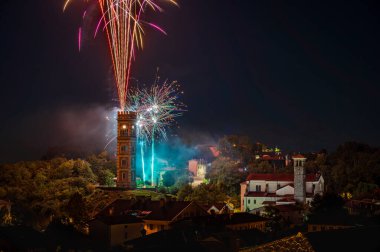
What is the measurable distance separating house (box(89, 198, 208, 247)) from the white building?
39.4ft

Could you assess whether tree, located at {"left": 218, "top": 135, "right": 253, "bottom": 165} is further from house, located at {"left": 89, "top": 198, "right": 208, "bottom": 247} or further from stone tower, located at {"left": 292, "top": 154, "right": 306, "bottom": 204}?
house, located at {"left": 89, "top": 198, "right": 208, "bottom": 247}

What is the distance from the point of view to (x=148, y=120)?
55031mm

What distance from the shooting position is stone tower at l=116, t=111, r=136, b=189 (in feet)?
200

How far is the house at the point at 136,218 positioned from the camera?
36.4 meters

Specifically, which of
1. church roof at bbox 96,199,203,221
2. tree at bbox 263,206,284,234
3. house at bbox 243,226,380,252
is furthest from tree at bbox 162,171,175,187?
house at bbox 243,226,380,252

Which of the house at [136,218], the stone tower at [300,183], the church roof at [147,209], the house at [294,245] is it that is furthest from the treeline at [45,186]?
the house at [294,245]

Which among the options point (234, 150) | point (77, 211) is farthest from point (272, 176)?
point (77, 211)

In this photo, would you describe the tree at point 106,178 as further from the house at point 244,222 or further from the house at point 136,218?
the house at point 244,222

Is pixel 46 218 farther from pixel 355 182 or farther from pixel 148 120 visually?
pixel 355 182

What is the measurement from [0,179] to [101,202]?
11242mm

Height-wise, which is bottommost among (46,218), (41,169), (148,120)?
(46,218)

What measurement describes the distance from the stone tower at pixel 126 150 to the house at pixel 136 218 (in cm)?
1345

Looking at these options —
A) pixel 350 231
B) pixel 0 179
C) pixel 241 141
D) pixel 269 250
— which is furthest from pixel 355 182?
pixel 269 250

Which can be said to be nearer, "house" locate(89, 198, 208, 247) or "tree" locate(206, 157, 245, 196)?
"house" locate(89, 198, 208, 247)
